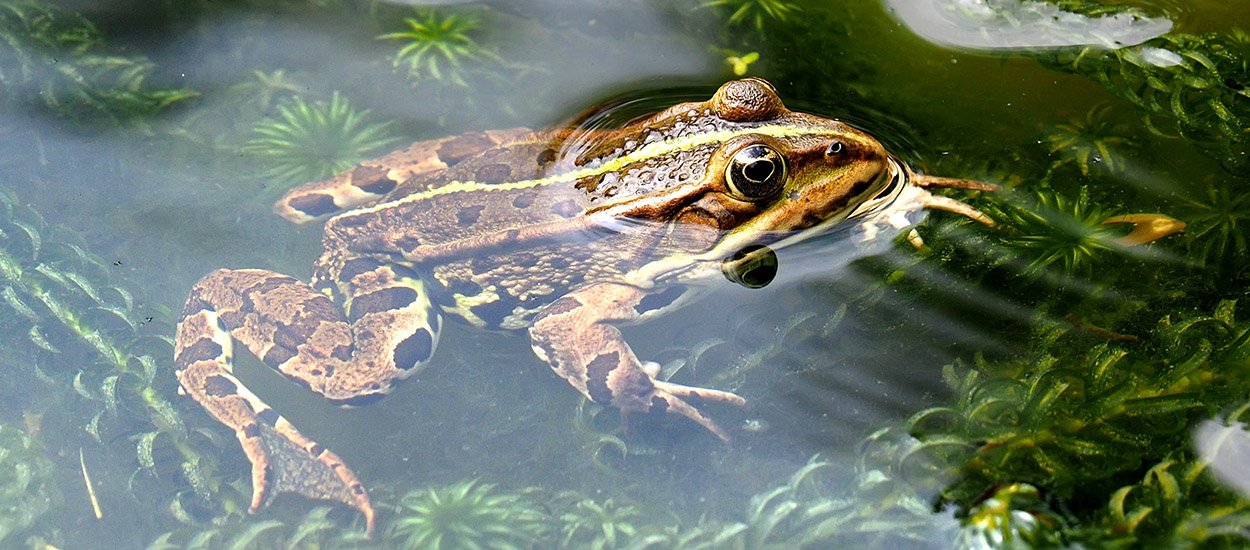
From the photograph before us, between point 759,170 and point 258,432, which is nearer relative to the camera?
point 759,170

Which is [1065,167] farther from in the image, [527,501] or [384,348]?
[384,348]

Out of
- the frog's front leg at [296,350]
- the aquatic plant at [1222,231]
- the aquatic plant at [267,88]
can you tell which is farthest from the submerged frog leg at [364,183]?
the aquatic plant at [1222,231]

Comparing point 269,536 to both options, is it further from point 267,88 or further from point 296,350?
point 267,88

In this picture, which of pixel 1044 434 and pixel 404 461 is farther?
pixel 404 461

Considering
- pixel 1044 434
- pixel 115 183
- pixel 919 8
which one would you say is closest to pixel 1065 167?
pixel 919 8

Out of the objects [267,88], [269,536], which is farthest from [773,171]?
[267,88]

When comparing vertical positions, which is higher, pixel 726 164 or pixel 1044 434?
pixel 726 164
